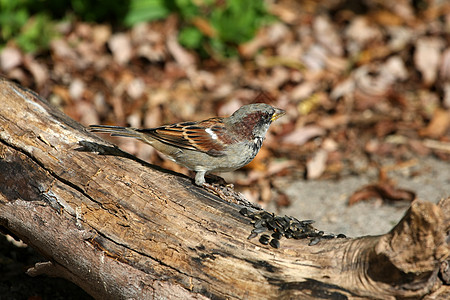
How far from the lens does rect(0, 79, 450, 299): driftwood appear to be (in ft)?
9.62

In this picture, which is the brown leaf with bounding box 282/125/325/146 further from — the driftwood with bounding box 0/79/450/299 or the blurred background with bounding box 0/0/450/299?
the driftwood with bounding box 0/79/450/299

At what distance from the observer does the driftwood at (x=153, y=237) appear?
2.93 metres

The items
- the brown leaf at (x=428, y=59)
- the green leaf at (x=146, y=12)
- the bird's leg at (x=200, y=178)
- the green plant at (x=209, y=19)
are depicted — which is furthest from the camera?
the green leaf at (x=146, y=12)

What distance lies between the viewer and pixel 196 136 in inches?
181

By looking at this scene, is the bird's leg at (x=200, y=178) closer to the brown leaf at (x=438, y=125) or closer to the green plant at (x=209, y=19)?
the brown leaf at (x=438, y=125)

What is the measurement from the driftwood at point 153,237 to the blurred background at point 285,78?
7.76 ft

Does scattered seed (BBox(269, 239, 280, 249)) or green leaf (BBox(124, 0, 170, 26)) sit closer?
scattered seed (BBox(269, 239, 280, 249))

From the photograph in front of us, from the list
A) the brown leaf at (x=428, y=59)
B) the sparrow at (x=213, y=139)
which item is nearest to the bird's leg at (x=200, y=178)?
the sparrow at (x=213, y=139)

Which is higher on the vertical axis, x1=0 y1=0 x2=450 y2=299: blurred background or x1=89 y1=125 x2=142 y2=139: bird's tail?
x1=0 y1=0 x2=450 y2=299: blurred background

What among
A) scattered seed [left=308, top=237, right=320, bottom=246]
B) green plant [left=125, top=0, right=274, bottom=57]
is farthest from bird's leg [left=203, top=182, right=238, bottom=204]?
green plant [left=125, top=0, right=274, bottom=57]

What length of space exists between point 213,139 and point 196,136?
0.15 m

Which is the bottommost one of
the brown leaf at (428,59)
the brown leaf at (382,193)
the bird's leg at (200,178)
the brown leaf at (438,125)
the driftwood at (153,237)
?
the driftwood at (153,237)

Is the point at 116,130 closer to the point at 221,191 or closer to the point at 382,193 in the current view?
the point at 221,191

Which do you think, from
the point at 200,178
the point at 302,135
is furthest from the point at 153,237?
the point at 302,135
